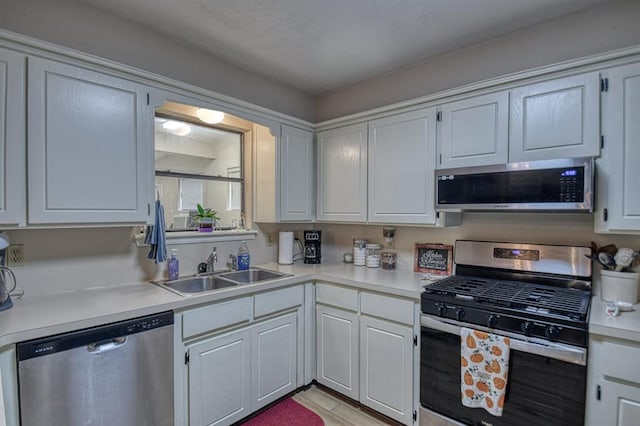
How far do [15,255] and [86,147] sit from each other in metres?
0.69

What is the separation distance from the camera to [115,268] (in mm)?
2018

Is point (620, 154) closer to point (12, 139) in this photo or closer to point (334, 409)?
point (334, 409)

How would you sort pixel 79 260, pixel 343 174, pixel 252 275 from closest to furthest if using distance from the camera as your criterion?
pixel 79 260, pixel 252 275, pixel 343 174

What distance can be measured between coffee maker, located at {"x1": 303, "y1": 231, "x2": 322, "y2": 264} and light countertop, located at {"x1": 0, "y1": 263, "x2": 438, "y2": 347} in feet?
1.33

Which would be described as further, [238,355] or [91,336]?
[238,355]

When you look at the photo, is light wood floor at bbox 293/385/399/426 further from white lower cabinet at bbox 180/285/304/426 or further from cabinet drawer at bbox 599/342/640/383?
cabinet drawer at bbox 599/342/640/383

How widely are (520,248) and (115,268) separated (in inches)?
103

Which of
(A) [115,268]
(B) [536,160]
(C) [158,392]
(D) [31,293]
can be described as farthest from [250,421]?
(B) [536,160]

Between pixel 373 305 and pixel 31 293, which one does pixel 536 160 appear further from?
pixel 31 293

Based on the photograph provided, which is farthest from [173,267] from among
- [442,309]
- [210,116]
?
[442,309]

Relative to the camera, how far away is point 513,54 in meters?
2.18

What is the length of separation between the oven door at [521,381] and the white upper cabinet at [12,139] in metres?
2.19

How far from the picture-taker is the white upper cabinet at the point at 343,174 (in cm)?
263

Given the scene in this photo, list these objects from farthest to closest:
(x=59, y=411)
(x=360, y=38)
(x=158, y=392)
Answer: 1. (x=360, y=38)
2. (x=158, y=392)
3. (x=59, y=411)
